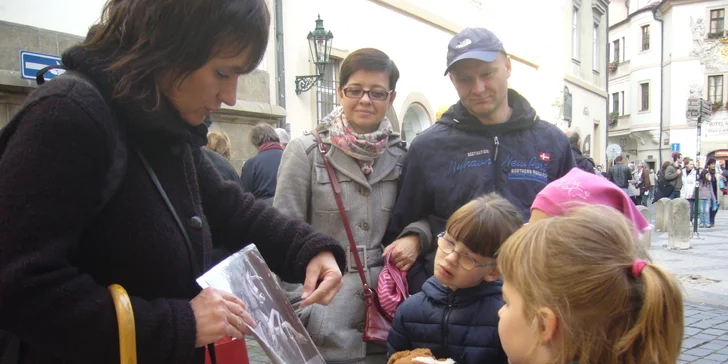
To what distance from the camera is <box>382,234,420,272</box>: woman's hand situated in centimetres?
251

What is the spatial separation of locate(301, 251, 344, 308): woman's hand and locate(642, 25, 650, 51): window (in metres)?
47.8

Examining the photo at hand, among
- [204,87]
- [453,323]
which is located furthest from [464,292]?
[204,87]

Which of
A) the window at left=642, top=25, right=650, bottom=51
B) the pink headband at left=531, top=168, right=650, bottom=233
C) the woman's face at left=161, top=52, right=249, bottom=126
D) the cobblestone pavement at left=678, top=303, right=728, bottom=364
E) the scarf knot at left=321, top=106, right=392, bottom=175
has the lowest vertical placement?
the cobblestone pavement at left=678, top=303, right=728, bottom=364

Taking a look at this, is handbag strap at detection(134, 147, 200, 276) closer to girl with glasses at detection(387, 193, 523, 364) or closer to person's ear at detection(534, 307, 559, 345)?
person's ear at detection(534, 307, 559, 345)

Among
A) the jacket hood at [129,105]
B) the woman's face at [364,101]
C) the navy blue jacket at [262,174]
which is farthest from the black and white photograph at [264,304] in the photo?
the navy blue jacket at [262,174]

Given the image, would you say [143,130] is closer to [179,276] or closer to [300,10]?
[179,276]

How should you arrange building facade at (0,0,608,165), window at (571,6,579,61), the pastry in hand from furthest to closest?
window at (571,6,579,61)
building facade at (0,0,608,165)
the pastry in hand

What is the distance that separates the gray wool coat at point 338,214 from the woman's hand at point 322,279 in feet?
2.36

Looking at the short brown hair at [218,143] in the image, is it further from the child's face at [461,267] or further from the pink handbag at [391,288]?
the child's face at [461,267]

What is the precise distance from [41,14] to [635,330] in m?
7.04

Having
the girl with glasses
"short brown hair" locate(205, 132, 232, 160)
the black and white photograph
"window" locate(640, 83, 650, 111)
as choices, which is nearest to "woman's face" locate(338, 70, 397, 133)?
the girl with glasses

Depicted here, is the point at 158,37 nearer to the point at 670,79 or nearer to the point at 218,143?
the point at 218,143

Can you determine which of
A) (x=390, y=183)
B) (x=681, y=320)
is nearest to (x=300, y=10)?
(x=390, y=183)

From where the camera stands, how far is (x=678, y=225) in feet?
36.8
